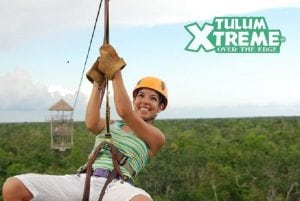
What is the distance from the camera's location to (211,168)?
37.8m

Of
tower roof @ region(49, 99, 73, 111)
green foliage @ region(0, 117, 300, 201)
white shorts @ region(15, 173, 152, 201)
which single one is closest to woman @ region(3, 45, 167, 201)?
white shorts @ region(15, 173, 152, 201)

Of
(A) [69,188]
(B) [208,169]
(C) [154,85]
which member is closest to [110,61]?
(C) [154,85]

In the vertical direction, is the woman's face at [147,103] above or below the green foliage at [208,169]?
above

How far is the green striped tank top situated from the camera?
338 centimetres

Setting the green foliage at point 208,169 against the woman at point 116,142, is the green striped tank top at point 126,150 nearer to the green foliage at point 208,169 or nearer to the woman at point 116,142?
the woman at point 116,142

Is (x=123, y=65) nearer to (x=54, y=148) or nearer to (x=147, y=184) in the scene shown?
(x=147, y=184)

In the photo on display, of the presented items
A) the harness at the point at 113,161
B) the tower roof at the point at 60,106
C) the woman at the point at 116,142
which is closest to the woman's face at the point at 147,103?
the woman at the point at 116,142

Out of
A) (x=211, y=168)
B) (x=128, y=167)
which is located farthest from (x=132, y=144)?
(x=211, y=168)

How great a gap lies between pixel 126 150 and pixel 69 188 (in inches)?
16.3

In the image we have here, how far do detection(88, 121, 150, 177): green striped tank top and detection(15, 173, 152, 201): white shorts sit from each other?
0.11m

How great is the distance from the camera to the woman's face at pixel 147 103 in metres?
3.61

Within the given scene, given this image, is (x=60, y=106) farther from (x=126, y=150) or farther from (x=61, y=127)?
(x=126, y=150)

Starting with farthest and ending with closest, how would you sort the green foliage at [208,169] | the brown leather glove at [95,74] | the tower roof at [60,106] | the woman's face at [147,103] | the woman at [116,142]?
1. the tower roof at [60,106]
2. the green foliage at [208,169]
3. the woman's face at [147,103]
4. the brown leather glove at [95,74]
5. the woman at [116,142]

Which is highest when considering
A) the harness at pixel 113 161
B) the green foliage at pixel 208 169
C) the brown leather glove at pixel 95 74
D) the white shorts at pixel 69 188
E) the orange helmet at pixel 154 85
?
the brown leather glove at pixel 95 74
